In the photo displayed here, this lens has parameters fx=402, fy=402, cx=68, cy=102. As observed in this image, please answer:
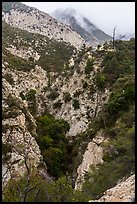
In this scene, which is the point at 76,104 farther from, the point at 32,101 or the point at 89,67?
the point at 32,101

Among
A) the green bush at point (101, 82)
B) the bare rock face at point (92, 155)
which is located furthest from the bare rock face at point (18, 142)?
the green bush at point (101, 82)

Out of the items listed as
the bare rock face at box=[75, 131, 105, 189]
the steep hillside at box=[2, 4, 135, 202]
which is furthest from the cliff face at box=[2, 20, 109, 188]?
the bare rock face at box=[75, 131, 105, 189]

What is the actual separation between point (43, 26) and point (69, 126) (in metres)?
49.9

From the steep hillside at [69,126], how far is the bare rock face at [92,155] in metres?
0.08

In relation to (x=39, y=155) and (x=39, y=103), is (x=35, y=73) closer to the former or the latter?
(x=39, y=103)

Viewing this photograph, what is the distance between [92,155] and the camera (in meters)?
25.5

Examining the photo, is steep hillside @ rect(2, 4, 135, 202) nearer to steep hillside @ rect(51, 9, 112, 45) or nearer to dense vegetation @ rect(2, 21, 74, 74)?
dense vegetation @ rect(2, 21, 74, 74)

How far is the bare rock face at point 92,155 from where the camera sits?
24438 mm

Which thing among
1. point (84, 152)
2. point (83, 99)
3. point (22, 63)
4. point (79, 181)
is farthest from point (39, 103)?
point (79, 181)

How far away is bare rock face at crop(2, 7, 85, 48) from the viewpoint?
80125 mm

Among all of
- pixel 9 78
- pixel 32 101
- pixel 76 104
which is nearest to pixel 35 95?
pixel 32 101

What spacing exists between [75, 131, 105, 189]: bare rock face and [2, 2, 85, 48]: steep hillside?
53714 mm

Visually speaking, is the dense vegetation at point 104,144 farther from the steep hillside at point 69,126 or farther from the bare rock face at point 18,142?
the bare rock face at point 18,142

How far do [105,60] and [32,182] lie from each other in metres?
21.2
